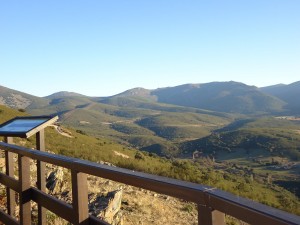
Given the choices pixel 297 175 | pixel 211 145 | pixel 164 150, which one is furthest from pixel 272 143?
pixel 297 175

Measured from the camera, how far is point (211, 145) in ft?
374

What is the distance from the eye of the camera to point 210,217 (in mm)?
1842

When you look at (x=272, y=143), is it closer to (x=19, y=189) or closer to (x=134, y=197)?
(x=134, y=197)

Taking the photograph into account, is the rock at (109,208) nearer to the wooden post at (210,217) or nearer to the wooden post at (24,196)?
the wooden post at (24,196)

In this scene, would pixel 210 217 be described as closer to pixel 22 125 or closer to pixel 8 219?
pixel 8 219

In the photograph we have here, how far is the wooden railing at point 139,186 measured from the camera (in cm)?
162

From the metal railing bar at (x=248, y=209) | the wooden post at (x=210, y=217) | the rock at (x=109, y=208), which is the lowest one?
the rock at (x=109, y=208)

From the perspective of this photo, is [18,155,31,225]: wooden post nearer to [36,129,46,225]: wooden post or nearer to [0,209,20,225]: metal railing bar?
[36,129,46,225]: wooden post

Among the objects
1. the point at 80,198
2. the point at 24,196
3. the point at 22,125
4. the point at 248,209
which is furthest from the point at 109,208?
the point at 248,209

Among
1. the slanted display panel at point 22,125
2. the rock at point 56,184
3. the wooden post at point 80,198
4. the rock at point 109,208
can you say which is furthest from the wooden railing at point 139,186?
the rock at point 56,184

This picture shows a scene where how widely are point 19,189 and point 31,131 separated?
65 cm

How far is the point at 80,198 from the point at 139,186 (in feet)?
2.52

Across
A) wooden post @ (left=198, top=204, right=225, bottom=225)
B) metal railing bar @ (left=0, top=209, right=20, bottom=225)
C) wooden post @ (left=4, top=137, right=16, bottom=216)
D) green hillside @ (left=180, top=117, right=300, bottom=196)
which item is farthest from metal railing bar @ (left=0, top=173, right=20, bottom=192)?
green hillside @ (left=180, top=117, right=300, bottom=196)

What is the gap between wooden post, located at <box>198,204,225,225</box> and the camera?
184cm
